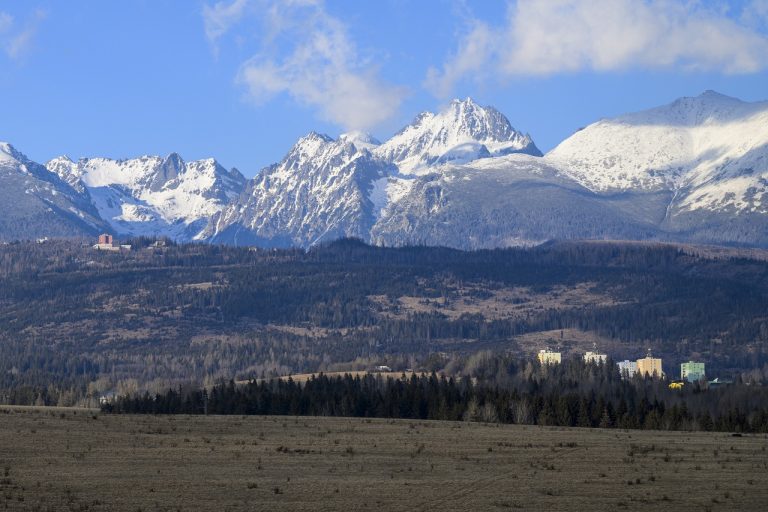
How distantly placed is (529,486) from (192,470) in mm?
22075

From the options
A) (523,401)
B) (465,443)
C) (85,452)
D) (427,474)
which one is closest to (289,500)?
(427,474)

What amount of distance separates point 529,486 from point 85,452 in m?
32.7

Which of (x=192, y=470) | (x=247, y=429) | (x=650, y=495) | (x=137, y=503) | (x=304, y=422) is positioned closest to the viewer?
(x=137, y=503)

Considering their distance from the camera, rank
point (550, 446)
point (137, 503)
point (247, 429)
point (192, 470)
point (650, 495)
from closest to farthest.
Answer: point (137, 503), point (650, 495), point (192, 470), point (550, 446), point (247, 429)

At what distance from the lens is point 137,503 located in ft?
302

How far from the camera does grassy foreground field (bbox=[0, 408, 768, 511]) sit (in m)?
95.0

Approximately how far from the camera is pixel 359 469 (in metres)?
111

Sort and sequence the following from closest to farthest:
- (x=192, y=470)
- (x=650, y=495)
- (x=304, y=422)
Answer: (x=650, y=495) < (x=192, y=470) < (x=304, y=422)

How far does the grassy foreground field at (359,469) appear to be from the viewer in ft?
312

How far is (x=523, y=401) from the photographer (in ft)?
649

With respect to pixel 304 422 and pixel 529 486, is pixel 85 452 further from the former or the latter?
pixel 304 422

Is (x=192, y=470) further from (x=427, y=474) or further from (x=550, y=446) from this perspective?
(x=550, y=446)

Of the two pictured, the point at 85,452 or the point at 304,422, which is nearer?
the point at 85,452

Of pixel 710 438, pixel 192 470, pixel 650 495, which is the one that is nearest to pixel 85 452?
pixel 192 470
